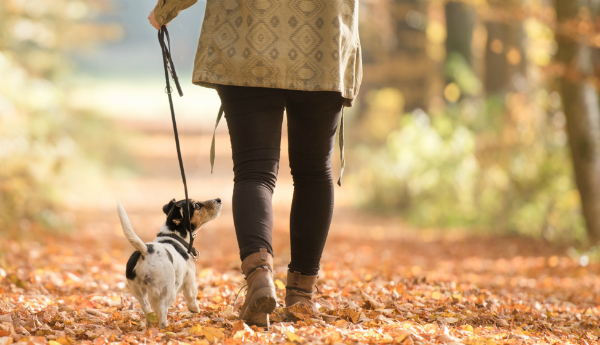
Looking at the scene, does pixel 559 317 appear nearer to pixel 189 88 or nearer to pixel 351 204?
pixel 351 204

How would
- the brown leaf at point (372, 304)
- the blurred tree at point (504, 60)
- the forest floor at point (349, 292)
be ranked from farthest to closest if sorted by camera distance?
the blurred tree at point (504, 60)
the brown leaf at point (372, 304)
the forest floor at point (349, 292)

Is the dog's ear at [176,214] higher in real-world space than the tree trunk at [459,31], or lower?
lower

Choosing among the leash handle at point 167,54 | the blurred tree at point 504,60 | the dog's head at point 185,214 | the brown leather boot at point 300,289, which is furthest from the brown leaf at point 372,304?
the blurred tree at point 504,60

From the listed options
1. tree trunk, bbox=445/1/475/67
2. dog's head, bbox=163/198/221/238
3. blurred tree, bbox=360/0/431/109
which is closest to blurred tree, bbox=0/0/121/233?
dog's head, bbox=163/198/221/238

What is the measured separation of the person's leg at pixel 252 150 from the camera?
2430 mm

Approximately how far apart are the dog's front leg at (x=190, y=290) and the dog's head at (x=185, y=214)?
0.71 feet

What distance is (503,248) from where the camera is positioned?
22.8ft

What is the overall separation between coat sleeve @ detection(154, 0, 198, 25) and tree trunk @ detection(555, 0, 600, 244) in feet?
15.2

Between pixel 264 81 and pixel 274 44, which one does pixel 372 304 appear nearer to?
pixel 264 81

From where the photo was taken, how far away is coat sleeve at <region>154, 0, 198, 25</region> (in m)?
2.45

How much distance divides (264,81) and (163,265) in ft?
3.07

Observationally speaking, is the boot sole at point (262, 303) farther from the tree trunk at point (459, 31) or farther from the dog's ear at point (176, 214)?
the tree trunk at point (459, 31)

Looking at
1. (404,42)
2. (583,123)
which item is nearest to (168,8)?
(583,123)

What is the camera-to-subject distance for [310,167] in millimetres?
2592
